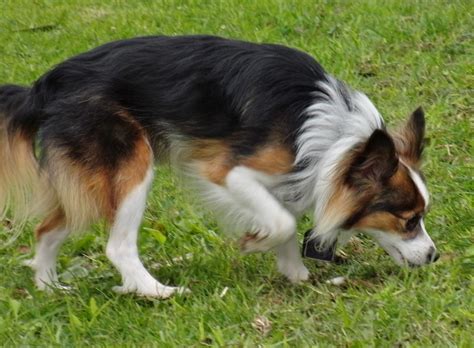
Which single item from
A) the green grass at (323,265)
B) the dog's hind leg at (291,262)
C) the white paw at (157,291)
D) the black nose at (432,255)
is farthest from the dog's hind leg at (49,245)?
the black nose at (432,255)

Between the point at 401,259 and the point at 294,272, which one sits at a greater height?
the point at 401,259

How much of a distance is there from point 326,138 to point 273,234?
0.56 m

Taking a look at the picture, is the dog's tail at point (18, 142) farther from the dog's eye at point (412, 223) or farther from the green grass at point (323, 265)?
the dog's eye at point (412, 223)

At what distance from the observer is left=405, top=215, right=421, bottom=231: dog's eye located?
5.02 meters

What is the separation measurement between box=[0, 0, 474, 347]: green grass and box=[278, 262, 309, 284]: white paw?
5 centimetres

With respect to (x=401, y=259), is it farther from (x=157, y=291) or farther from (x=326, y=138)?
(x=157, y=291)

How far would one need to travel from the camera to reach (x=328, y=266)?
18.0 feet

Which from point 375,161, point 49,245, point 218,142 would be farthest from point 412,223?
point 49,245

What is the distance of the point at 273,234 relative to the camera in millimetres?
5031

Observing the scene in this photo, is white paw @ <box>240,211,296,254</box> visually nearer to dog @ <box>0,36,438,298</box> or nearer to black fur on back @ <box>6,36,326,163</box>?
dog @ <box>0,36,438,298</box>

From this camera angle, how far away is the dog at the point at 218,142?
16.2 ft

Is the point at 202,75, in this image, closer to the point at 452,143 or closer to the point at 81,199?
the point at 81,199

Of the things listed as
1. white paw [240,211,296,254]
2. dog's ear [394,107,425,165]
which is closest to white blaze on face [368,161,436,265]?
dog's ear [394,107,425,165]

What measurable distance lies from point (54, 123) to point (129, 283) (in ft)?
2.93
